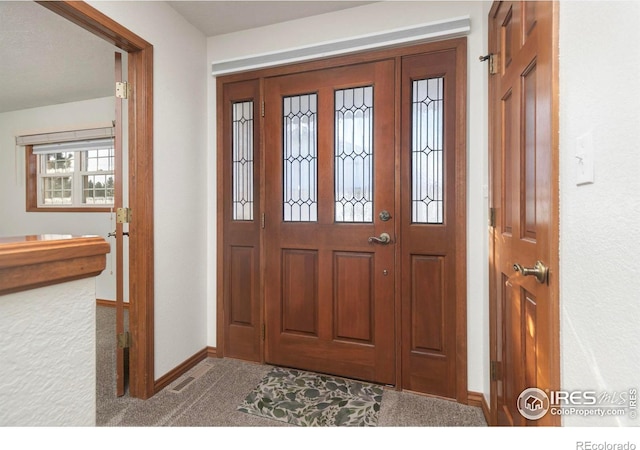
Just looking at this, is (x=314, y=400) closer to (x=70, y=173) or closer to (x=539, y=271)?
(x=539, y=271)

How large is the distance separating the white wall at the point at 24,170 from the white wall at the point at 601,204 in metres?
4.19

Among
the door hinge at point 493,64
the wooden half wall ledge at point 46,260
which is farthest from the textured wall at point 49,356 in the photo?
the door hinge at point 493,64

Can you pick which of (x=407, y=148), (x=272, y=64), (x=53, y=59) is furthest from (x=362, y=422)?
(x=53, y=59)

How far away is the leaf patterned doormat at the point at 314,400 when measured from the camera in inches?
70.6

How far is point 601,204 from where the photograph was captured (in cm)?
69

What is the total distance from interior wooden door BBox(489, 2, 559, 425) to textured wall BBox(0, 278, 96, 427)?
1155 mm

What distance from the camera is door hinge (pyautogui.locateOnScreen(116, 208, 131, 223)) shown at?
2.00 metres

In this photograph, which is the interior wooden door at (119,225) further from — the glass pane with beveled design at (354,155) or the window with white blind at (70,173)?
the window with white blind at (70,173)

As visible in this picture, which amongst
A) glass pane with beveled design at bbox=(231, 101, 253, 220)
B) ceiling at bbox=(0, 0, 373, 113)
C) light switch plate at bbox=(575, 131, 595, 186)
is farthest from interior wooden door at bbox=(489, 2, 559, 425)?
glass pane with beveled design at bbox=(231, 101, 253, 220)

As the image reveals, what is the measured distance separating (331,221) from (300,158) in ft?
1.70

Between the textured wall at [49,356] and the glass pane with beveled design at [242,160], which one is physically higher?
the glass pane with beveled design at [242,160]
